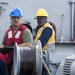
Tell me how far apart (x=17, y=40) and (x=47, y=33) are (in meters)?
0.65

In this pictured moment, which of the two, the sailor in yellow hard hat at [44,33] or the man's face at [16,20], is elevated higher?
the man's face at [16,20]

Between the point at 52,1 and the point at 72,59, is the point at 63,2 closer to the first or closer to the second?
the point at 52,1

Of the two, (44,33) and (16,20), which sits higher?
(16,20)

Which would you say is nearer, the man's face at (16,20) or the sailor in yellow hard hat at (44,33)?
the man's face at (16,20)

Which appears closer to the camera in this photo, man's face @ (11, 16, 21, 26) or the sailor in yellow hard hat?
man's face @ (11, 16, 21, 26)

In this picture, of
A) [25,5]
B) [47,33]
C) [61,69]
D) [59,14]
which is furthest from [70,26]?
[61,69]

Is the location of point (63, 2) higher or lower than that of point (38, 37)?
higher

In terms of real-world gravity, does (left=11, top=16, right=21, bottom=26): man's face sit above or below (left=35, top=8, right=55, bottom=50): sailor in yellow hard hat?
above

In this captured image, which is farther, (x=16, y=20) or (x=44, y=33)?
(x=44, y=33)

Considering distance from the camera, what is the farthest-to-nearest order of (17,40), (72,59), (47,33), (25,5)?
1. (25,5)
2. (47,33)
3. (17,40)
4. (72,59)

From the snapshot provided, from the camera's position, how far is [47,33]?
22.7 ft

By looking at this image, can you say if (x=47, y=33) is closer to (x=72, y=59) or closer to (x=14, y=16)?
(x=14, y=16)

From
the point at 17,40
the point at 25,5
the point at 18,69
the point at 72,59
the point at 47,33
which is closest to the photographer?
the point at 72,59

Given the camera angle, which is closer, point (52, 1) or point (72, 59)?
point (72, 59)
